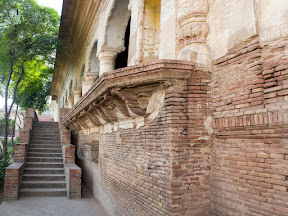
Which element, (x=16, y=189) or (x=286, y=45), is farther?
(x=16, y=189)

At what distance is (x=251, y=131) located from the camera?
9.00 ft

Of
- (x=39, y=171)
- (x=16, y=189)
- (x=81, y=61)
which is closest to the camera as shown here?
(x=16, y=189)

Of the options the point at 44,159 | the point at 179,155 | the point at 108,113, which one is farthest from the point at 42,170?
the point at 179,155

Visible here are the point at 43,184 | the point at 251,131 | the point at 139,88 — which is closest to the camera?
the point at 251,131

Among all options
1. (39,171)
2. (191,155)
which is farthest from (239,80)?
(39,171)

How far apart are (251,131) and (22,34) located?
1184cm

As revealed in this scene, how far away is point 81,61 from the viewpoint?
12.2m

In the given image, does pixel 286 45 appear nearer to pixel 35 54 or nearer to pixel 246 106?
pixel 246 106

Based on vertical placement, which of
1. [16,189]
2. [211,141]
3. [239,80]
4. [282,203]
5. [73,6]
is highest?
[73,6]

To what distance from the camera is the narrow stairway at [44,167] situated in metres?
7.36

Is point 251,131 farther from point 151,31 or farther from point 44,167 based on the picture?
point 44,167

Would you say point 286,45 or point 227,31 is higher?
point 227,31

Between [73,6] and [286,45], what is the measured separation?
31.3ft

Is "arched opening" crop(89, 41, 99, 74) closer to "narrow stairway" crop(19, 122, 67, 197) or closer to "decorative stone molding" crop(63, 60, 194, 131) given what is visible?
"narrow stairway" crop(19, 122, 67, 197)
